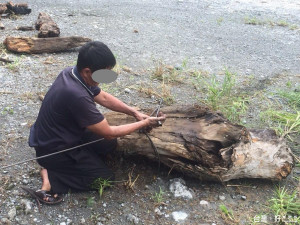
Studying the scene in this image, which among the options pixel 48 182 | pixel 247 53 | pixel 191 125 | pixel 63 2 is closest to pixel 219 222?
pixel 191 125

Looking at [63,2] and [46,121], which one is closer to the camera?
[46,121]

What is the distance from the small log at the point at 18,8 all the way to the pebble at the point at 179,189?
15.2 ft

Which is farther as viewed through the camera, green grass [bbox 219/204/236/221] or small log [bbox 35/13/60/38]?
small log [bbox 35/13/60/38]

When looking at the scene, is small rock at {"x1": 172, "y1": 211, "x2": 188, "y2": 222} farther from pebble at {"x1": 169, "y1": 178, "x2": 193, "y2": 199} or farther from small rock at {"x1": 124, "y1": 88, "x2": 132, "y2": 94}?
small rock at {"x1": 124, "y1": 88, "x2": 132, "y2": 94}

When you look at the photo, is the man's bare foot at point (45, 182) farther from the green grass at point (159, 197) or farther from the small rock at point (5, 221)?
the green grass at point (159, 197)

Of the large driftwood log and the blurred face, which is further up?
the blurred face

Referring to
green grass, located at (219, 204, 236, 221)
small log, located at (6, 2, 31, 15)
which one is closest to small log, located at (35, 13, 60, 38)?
small log, located at (6, 2, 31, 15)

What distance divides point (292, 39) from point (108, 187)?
5080mm

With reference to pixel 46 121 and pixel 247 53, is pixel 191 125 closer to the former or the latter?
pixel 46 121

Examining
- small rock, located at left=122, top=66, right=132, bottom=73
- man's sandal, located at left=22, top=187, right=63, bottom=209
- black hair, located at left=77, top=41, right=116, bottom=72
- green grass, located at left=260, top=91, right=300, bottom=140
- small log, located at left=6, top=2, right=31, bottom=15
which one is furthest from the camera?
small log, located at left=6, top=2, right=31, bottom=15

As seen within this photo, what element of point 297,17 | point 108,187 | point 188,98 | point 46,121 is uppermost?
point 297,17

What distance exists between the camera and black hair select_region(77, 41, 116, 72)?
197cm

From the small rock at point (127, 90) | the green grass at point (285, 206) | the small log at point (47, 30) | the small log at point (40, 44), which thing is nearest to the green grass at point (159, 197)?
the green grass at point (285, 206)

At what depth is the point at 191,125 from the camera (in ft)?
8.23
